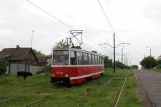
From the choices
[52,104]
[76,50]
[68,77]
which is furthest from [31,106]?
[76,50]

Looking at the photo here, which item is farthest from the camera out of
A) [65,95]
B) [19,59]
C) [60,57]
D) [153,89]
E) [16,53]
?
[16,53]

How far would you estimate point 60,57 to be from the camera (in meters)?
20.4

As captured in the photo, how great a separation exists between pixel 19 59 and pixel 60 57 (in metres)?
34.7

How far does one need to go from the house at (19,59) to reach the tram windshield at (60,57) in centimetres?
2870

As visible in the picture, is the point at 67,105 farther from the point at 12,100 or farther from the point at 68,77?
the point at 68,77

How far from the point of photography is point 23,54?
55.4 m

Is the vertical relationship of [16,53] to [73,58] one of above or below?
above

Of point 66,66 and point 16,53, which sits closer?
point 66,66

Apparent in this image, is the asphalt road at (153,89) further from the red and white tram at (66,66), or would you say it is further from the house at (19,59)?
the house at (19,59)

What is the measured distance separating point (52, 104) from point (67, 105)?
66 cm

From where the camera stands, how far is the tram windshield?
20281 mm

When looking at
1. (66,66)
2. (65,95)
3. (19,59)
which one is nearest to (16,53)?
(19,59)

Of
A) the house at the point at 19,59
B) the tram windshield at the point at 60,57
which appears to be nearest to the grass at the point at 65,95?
the tram windshield at the point at 60,57

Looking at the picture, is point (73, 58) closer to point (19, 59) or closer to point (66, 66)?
point (66, 66)
